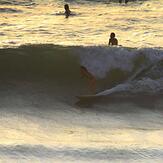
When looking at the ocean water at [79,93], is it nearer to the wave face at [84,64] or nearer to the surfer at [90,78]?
the wave face at [84,64]

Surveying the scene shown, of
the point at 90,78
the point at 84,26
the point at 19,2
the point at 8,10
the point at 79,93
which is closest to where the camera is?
the point at 90,78

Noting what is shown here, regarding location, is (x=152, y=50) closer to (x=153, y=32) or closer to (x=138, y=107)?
(x=138, y=107)

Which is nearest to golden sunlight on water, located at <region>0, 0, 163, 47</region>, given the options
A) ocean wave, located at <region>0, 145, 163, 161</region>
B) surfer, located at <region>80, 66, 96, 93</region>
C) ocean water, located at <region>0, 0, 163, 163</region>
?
ocean water, located at <region>0, 0, 163, 163</region>

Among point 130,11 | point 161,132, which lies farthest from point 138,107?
point 130,11

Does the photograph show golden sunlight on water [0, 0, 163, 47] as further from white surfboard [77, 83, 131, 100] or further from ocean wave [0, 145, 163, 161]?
ocean wave [0, 145, 163, 161]

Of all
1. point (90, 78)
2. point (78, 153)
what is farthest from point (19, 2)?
point (78, 153)

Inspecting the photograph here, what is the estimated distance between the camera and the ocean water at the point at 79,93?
23.2 ft

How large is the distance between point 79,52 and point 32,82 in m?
2.29

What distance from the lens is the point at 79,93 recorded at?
12.7 metres

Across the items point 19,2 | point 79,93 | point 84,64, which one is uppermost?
point 84,64

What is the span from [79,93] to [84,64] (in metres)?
1.95

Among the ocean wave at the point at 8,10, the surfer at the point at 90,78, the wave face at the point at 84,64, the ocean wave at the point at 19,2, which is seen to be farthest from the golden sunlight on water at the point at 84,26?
the surfer at the point at 90,78

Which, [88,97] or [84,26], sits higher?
[88,97]

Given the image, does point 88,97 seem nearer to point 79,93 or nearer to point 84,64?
point 79,93
